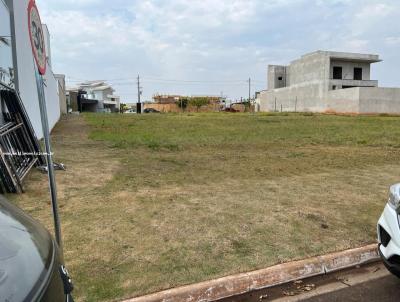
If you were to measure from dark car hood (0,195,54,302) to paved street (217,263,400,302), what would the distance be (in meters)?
2.03

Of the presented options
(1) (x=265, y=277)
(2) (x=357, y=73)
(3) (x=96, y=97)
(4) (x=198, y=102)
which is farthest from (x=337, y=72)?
(1) (x=265, y=277)

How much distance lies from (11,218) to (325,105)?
5262cm

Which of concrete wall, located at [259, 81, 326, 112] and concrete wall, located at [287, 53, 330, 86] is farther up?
concrete wall, located at [287, 53, 330, 86]

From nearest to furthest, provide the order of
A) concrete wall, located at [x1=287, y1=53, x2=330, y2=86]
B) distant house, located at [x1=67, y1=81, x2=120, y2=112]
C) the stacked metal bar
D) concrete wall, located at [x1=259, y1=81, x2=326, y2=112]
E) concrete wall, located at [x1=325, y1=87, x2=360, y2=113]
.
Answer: the stacked metal bar → concrete wall, located at [x1=325, y1=87, x2=360, y2=113] → concrete wall, located at [x1=287, y1=53, x2=330, y2=86] → concrete wall, located at [x1=259, y1=81, x2=326, y2=112] → distant house, located at [x1=67, y1=81, x2=120, y2=112]

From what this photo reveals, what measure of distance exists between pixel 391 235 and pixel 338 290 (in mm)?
735

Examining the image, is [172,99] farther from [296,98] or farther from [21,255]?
[21,255]

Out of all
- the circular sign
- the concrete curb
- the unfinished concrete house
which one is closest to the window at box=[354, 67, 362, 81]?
the unfinished concrete house

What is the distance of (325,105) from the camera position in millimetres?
51156

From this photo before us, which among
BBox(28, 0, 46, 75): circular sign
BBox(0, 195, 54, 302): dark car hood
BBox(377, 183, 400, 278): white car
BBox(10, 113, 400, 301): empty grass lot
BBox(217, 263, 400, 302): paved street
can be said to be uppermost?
BBox(28, 0, 46, 75): circular sign

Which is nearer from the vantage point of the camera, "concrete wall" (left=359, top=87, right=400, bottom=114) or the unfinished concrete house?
"concrete wall" (left=359, top=87, right=400, bottom=114)

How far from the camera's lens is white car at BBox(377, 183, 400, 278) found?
3.14 meters

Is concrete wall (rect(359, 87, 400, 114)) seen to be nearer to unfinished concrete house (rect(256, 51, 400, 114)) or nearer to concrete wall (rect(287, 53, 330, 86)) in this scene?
unfinished concrete house (rect(256, 51, 400, 114))

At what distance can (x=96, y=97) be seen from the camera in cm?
8119

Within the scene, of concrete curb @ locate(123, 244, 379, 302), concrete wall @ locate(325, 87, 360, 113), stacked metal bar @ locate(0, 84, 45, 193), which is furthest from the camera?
concrete wall @ locate(325, 87, 360, 113)
